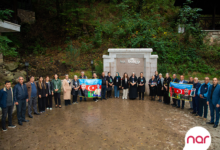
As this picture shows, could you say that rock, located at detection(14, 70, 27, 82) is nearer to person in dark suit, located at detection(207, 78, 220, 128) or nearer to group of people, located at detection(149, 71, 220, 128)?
group of people, located at detection(149, 71, 220, 128)

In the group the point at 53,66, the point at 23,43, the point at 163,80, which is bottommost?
the point at 163,80

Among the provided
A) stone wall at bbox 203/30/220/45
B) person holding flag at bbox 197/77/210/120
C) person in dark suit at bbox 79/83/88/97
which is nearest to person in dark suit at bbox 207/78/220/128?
person holding flag at bbox 197/77/210/120

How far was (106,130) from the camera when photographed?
222 inches

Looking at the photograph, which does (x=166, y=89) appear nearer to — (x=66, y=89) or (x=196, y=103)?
(x=196, y=103)

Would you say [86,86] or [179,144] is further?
[86,86]

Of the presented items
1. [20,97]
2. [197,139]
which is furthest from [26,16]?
[197,139]

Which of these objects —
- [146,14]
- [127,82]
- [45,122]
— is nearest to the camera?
[45,122]

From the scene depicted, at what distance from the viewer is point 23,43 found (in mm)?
15906

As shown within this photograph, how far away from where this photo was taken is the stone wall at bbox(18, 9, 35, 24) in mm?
18109

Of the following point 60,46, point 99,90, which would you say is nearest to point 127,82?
point 99,90

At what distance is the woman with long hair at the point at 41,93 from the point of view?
7.53 m

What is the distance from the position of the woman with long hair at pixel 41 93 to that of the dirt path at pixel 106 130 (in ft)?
1.86

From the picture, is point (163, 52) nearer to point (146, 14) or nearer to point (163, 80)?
point (163, 80)

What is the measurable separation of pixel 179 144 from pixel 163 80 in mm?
5244
